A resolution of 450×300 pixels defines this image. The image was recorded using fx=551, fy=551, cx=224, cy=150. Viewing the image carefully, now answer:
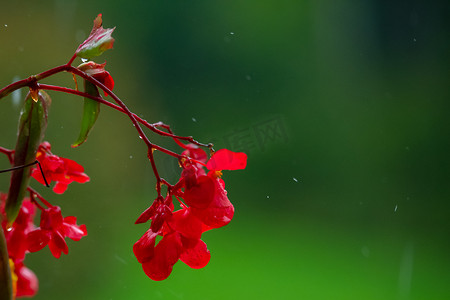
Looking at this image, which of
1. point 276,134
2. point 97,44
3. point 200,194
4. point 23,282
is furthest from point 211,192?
point 276,134

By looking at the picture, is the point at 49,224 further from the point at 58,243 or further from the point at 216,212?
the point at 216,212

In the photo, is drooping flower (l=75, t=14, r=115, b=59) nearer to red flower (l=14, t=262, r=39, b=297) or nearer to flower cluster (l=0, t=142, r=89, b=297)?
flower cluster (l=0, t=142, r=89, b=297)

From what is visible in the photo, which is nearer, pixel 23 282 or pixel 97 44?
pixel 97 44

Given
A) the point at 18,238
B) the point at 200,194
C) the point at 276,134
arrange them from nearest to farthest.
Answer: the point at 200,194 → the point at 18,238 → the point at 276,134

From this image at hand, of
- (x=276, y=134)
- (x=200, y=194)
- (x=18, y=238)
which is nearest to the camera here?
(x=200, y=194)

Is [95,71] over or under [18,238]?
over

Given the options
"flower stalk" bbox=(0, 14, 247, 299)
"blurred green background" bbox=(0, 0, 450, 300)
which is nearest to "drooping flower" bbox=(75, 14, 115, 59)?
"flower stalk" bbox=(0, 14, 247, 299)

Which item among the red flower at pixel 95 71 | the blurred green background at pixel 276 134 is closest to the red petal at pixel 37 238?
the red flower at pixel 95 71
